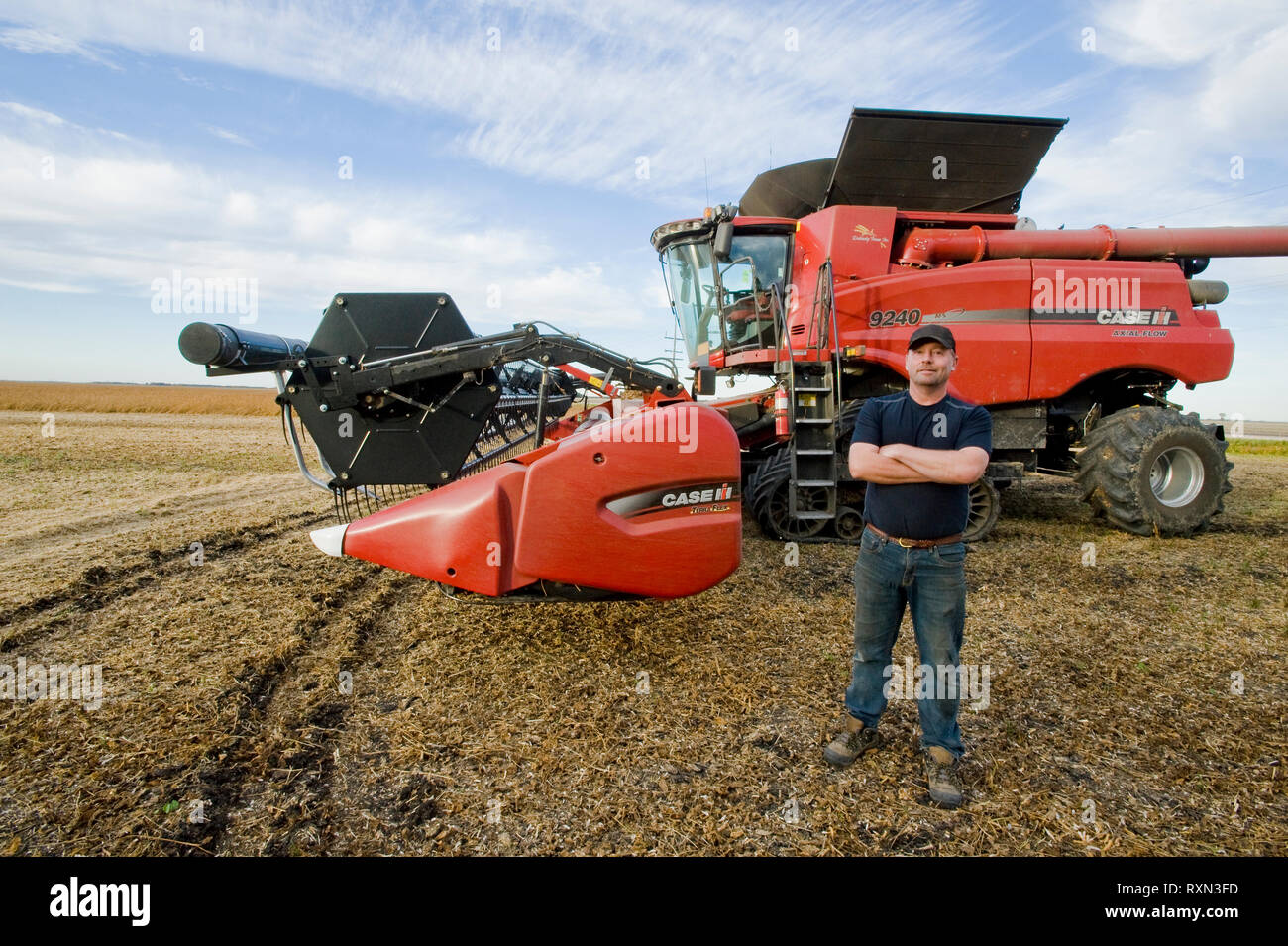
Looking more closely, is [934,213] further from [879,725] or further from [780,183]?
[879,725]

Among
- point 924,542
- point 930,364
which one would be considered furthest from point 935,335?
point 924,542

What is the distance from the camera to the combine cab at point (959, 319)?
18.9 ft

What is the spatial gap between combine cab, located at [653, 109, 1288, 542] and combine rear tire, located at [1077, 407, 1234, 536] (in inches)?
0.6

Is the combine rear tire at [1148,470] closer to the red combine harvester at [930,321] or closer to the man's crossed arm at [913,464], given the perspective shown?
the red combine harvester at [930,321]

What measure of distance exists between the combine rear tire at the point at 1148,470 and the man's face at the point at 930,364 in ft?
15.5

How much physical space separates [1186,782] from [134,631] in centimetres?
469

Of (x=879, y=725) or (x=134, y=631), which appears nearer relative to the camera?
(x=879, y=725)

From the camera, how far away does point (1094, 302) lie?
19.9ft

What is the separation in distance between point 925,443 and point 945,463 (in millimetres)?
130

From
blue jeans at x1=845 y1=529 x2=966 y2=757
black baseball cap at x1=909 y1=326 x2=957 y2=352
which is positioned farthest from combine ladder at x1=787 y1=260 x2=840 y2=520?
black baseball cap at x1=909 y1=326 x2=957 y2=352

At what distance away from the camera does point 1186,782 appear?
90.4 inches

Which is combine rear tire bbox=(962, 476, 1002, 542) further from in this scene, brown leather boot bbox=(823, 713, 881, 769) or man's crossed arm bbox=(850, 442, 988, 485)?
man's crossed arm bbox=(850, 442, 988, 485)

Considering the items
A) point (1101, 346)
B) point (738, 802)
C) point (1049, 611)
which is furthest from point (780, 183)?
point (738, 802)
